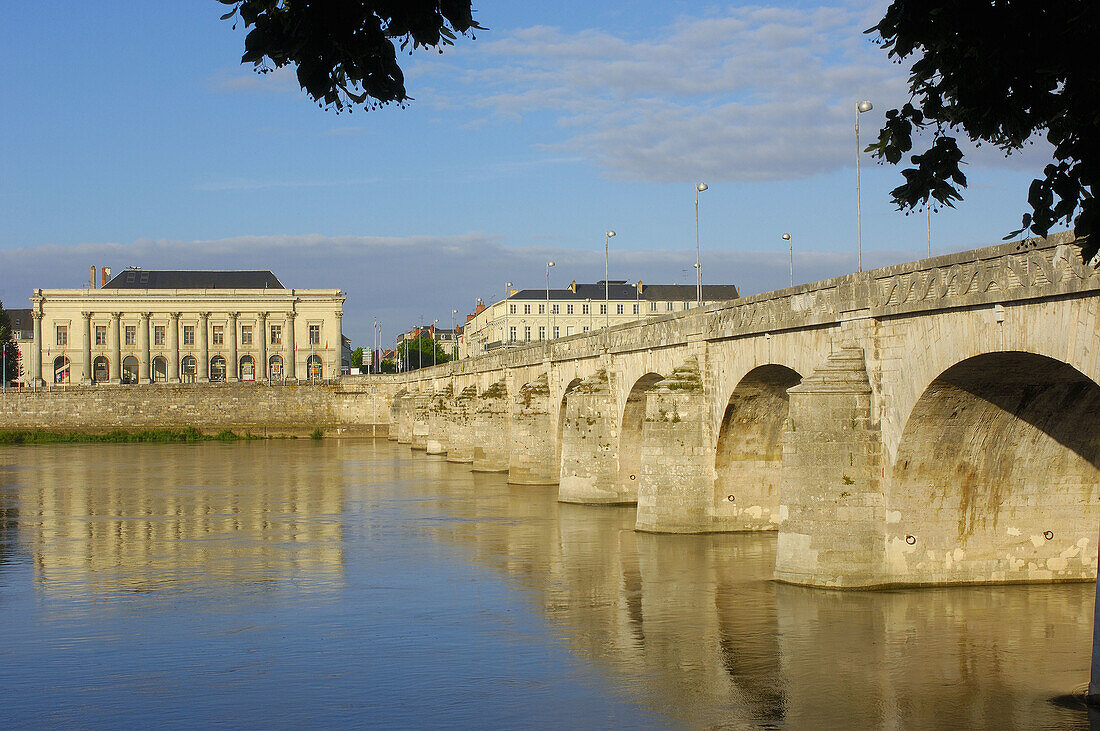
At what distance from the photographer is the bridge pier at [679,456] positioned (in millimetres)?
30688

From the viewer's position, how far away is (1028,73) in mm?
8742

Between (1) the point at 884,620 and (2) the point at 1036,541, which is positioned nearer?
(1) the point at 884,620

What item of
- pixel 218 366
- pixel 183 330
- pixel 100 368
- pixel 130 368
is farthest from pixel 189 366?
pixel 100 368

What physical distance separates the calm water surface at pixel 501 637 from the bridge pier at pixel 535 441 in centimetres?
1431

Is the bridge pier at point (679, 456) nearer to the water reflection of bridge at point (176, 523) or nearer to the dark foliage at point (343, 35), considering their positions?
the water reflection of bridge at point (176, 523)

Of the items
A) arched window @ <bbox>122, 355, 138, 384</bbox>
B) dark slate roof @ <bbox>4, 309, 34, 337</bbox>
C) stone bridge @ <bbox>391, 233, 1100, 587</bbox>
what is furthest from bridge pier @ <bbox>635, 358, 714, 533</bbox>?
dark slate roof @ <bbox>4, 309, 34, 337</bbox>

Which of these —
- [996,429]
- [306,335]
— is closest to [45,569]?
[996,429]

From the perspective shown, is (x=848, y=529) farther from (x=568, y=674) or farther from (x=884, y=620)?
(x=568, y=674)

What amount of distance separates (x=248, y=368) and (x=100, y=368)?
59.4 feet

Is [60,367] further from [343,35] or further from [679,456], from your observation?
[343,35]

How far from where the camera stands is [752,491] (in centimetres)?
3097

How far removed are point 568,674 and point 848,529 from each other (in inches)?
250

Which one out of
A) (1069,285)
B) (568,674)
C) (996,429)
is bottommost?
(568,674)

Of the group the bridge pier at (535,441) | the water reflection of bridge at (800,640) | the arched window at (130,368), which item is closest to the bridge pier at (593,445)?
the bridge pier at (535,441)
